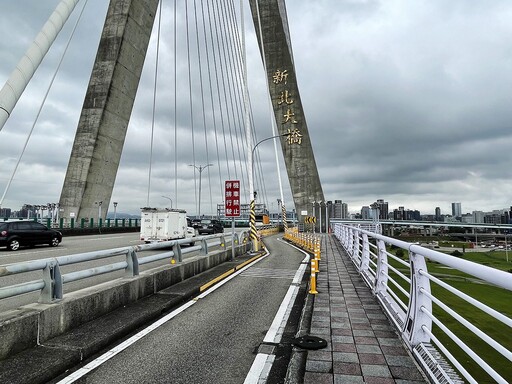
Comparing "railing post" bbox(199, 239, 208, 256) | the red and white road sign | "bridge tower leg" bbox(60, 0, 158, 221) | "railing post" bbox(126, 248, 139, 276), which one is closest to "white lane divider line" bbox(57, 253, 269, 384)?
"railing post" bbox(126, 248, 139, 276)

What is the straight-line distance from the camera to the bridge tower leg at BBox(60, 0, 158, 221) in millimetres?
32969

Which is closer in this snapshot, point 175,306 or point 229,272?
point 175,306

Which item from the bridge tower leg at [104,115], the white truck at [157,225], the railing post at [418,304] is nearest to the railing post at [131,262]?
the railing post at [418,304]

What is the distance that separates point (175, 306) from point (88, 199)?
98.8 ft

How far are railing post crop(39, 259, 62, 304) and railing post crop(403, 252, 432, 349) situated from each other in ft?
15.9

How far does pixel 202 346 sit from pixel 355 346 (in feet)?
7.03

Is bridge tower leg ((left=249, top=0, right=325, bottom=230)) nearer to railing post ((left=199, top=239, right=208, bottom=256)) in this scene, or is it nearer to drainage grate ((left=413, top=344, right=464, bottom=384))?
railing post ((left=199, top=239, right=208, bottom=256))

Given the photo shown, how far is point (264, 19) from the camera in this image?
54.2 m

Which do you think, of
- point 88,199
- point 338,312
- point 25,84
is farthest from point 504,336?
point 88,199

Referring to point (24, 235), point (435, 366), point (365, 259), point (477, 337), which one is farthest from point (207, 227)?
point (435, 366)

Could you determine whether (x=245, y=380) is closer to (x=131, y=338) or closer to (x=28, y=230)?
(x=131, y=338)

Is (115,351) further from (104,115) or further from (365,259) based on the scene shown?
(104,115)

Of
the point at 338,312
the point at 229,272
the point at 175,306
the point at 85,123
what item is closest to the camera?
the point at 338,312

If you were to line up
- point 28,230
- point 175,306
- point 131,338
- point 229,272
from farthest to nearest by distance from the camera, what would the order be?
point 28,230
point 229,272
point 175,306
point 131,338
